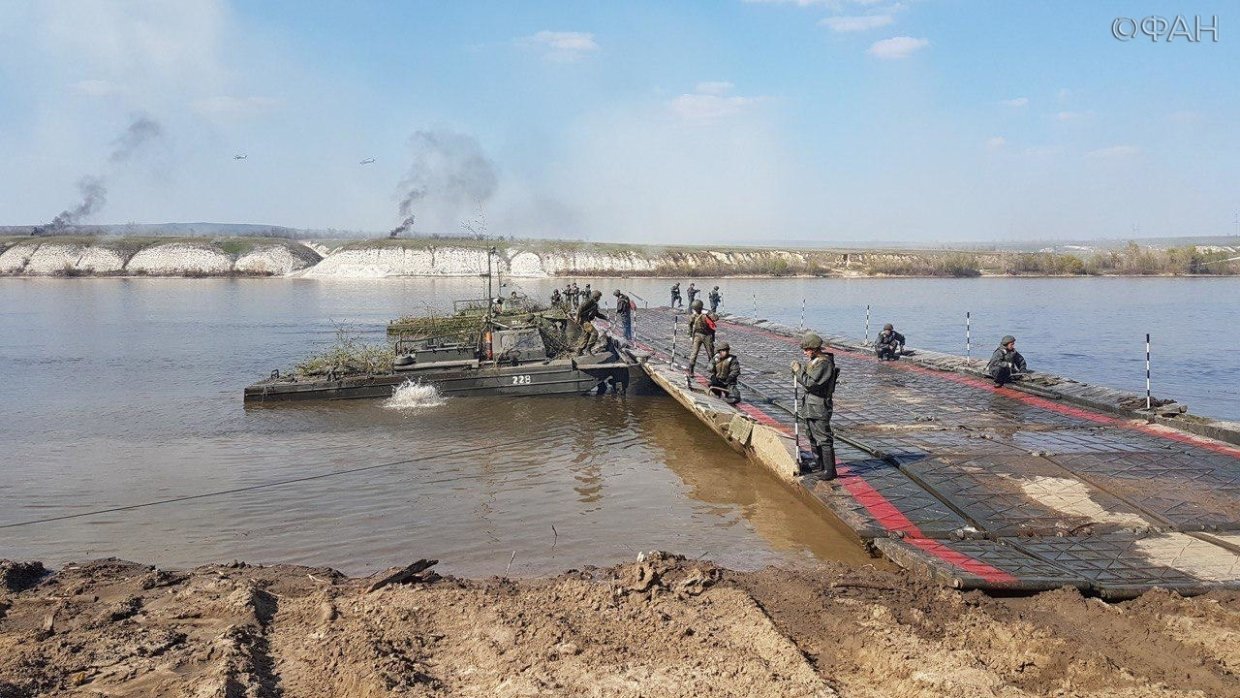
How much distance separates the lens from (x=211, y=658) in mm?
5426

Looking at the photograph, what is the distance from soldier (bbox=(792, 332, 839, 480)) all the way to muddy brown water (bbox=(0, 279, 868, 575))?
0.76 meters

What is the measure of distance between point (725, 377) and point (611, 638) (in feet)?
32.0

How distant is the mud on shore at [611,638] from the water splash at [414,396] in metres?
11.5

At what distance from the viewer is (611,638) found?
5.71 meters

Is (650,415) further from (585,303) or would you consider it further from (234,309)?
(234,309)

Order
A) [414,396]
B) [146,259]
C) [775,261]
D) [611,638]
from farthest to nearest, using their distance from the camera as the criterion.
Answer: [146,259]
[775,261]
[414,396]
[611,638]

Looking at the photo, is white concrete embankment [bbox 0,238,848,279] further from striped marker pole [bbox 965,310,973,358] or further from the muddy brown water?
the muddy brown water

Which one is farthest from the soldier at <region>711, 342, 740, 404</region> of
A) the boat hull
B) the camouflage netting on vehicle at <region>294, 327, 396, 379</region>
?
the camouflage netting on vehicle at <region>294, 327, 396, 379</region>

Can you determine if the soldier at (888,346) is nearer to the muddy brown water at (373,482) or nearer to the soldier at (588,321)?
the muddy brown water at (373,482)

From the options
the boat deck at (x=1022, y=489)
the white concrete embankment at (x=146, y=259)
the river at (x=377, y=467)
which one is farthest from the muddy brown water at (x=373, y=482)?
the white concrete embankment at (x=146, y=259)

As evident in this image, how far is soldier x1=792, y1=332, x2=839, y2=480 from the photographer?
9453mm

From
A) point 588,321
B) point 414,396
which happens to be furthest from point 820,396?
point 414,396

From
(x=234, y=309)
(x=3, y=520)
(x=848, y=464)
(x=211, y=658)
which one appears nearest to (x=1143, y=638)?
(x=848, y=464)

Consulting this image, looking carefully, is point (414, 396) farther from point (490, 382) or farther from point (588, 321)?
point (588, 321)
